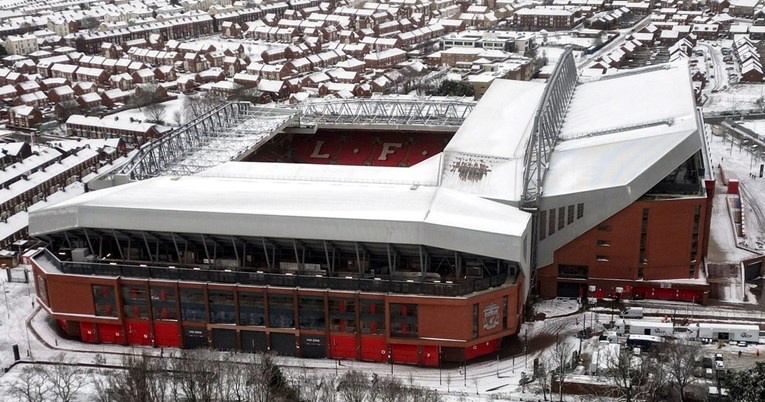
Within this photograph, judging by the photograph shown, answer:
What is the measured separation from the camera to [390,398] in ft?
124

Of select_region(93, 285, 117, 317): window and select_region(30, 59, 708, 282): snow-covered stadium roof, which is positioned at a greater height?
select_region(30, 59, 708, 282): snow-covered stadium roof

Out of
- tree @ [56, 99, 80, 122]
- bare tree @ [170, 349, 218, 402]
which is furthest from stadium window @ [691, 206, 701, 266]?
tree @ [56, 99, 80, 122]

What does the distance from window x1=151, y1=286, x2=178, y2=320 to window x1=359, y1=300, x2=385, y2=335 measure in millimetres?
10381

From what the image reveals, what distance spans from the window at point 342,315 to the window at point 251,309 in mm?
3791

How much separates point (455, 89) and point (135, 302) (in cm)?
6868

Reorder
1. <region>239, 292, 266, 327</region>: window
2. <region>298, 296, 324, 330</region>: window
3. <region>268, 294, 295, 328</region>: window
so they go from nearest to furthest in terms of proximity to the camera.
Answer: <region>298, 296, 324, 330</region>: window < <region>268, 294, 295, 328</region>: window < <region>239, 292, 266, 327</region>: window

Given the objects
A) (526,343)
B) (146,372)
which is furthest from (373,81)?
(146,372)

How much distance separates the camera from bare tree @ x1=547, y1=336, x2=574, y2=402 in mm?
41125

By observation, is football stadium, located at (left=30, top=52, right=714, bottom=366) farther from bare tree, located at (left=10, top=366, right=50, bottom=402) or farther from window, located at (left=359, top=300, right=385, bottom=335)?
bare tree, located at (left=10, top=366, right=50, bottom=402)

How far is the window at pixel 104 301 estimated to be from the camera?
47.4 m

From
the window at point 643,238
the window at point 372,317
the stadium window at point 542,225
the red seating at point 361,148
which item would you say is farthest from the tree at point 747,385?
the red seating at point 361,148

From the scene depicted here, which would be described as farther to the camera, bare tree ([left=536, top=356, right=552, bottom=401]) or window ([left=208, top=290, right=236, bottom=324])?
window ([left=208, top=290, right=236, bottom=324])

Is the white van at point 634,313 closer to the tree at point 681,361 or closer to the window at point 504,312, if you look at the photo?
the tree at point 681,361

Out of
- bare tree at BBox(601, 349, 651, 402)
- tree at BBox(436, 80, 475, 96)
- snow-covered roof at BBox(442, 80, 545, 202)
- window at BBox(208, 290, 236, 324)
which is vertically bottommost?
bare tree at BBox(601, 349, 651, 402)
